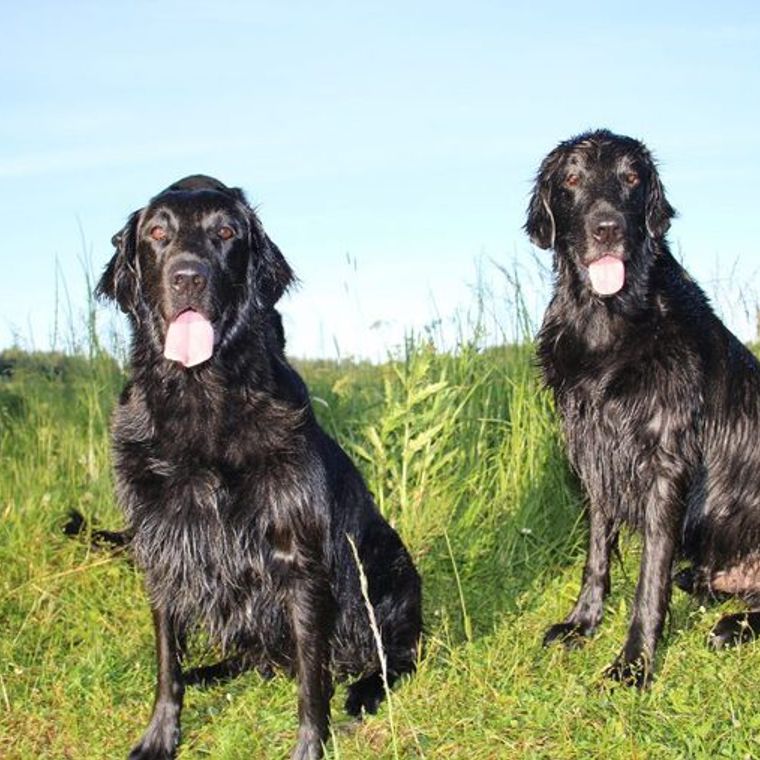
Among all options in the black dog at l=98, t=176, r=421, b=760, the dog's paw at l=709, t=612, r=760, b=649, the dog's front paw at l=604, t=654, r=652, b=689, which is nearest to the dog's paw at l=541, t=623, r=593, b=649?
the dog's front paw at l=604, t=654, r=652, b=689

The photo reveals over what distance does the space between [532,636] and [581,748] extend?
1261 mm

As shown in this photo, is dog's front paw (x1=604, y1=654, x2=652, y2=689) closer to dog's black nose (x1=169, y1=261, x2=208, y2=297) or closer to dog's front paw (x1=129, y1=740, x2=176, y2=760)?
dog's front paw (x1=129, y1=740, x2=176, y2=760)

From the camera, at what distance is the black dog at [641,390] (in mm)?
4699

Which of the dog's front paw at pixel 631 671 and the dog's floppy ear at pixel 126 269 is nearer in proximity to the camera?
the dog's floppy ear at pixel 126 269

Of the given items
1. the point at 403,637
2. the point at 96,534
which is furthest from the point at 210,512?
the point at 96,534

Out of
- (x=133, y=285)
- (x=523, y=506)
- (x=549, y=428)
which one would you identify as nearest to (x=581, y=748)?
(x=133, y=285)

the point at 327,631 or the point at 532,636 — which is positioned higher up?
the point at 327,631

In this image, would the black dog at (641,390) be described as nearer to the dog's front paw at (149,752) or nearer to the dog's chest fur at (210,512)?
the dog's chest fur at (210,512)

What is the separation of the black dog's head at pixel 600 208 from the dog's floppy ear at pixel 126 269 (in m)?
1.87

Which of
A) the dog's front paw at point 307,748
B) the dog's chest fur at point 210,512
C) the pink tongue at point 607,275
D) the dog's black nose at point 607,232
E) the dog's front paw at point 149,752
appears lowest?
the dog's front paw at point 149,752

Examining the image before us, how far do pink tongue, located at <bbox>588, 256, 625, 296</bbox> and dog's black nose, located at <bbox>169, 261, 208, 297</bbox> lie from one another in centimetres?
177

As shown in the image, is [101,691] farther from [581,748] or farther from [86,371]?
[86,371]

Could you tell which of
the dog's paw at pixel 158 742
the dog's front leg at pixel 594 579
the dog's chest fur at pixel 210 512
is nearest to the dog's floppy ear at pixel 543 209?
the dog's front leg at pixel 594 579

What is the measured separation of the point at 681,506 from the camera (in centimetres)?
466
